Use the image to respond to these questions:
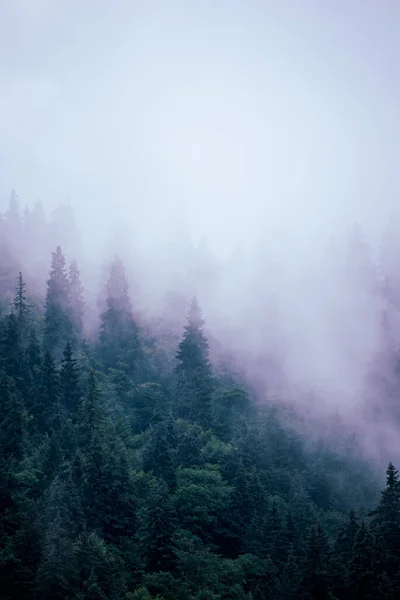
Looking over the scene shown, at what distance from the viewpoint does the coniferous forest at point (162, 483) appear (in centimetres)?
3956

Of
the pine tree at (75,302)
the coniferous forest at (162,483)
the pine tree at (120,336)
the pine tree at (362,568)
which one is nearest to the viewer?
the coniferous forest at (162,483)

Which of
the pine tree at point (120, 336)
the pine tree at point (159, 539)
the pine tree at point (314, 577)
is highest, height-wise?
the pine tree at point (120, 336)

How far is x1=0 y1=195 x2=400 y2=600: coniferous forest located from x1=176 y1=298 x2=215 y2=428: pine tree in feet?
0.71

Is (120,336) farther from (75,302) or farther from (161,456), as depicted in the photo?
(161,456)

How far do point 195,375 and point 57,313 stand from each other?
74.7 ft

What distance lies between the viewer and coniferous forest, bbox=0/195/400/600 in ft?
130

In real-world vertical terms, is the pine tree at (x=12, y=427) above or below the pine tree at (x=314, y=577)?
above

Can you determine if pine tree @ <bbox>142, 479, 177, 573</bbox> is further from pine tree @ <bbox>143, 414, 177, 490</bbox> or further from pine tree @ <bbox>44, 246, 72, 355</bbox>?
pine tree @ <bbox>44, 246, 72, 355</bbox>

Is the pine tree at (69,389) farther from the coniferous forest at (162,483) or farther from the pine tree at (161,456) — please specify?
the pine tree at (161,456)

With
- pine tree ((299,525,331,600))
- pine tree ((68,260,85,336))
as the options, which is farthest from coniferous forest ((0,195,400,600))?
pine tree ((68,260,85,336))

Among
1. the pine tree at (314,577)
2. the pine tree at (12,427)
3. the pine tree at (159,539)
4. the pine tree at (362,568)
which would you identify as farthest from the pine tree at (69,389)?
the pine tree at (362,568)

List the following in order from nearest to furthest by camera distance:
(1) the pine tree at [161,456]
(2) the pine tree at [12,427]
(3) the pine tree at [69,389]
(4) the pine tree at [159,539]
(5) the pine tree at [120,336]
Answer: (4) the pine tree at [159,539] → (2) the pine tree at [12,427] → (1) the pine tree at [161,456] → (3) the pine tree at [69,389] → (5) the pine tree at [120,336]

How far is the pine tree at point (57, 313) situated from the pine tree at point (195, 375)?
17440mm

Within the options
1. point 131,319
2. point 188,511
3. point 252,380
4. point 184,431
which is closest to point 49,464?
point 188,511
